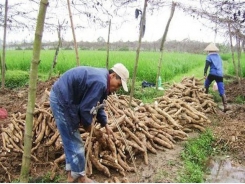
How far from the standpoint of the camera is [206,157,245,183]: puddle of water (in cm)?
468

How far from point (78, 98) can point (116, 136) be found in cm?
133

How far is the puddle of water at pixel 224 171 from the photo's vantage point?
4.68 meters

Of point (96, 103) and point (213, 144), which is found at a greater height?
point (96, 103)

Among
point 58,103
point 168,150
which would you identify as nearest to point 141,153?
point 168,150

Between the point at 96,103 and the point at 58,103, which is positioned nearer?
the point at 96,103

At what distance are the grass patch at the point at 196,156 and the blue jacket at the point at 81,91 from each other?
1718 millimetres

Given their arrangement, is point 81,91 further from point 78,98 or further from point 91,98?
point 91,98

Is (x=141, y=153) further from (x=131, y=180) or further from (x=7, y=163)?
(x=7, y=163)

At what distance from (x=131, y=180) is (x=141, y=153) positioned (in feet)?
2.33

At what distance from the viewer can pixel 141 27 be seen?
23.0ft

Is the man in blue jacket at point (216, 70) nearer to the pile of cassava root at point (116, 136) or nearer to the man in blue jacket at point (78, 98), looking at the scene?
the pile of cassava root at point (116, 136)

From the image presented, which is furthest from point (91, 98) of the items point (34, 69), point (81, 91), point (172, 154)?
point (172, 154)

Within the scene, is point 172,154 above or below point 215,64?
below

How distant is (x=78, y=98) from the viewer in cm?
352
